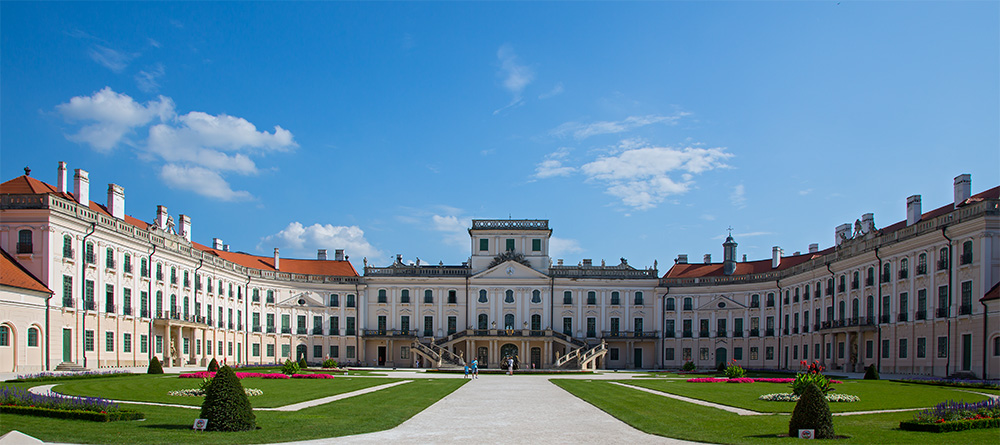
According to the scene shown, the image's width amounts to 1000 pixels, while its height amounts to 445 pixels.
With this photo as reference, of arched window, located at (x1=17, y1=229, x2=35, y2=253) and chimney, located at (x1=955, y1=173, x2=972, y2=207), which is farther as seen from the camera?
chimney, located at (x1=955, y1=173, x2=972, y2=207)

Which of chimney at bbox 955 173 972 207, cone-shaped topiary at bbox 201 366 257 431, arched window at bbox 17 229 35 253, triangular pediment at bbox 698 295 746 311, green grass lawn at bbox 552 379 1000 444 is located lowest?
triangular pediment at bbox 698 295 746 311

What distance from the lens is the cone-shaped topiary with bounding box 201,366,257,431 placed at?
1769cm

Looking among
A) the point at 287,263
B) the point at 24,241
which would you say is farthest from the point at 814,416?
the point at 287,263

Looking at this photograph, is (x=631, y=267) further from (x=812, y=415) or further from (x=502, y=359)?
(x=812, y=415)

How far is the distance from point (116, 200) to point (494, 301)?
37995 mm

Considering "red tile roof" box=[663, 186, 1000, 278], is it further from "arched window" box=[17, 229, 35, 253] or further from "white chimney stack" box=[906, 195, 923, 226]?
"arched window" box=[17, 229, 35, 253]

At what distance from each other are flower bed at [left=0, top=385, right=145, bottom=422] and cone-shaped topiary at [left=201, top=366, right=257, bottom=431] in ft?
9.35

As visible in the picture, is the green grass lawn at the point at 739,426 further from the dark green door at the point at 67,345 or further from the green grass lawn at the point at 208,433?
the dark green door at the point at 67,345

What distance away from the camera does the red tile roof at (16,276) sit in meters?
39.8

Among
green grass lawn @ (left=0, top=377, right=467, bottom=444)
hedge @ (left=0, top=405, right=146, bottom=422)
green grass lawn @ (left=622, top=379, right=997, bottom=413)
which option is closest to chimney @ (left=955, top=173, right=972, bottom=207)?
green grass lawn @ (left=622, top=379, right=997, bottom=413)

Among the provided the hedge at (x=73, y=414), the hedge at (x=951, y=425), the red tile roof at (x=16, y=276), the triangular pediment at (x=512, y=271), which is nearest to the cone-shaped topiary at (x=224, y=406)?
the hedge at (x=73, y=414)

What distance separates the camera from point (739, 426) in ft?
64.5

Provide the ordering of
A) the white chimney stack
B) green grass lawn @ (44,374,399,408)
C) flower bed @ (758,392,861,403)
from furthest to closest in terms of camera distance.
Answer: the white chimney stack, flower bed @ (758,392,861,403), green grass lawn @ (44,374,399,408)

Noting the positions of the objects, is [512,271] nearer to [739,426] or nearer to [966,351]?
[966,351]
